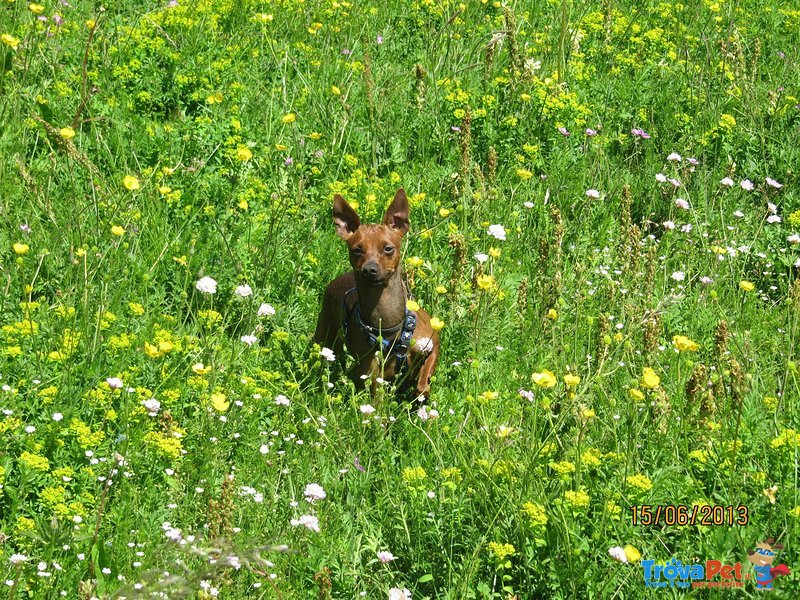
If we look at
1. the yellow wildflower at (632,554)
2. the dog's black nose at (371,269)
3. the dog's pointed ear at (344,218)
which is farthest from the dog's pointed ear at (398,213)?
the yellow wildflower at (632,554)

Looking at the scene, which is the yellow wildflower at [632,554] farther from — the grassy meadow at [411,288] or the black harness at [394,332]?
the black harness at [394,332]

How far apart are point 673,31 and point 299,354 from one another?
16.2 ft

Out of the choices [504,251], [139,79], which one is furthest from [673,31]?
[139,79]

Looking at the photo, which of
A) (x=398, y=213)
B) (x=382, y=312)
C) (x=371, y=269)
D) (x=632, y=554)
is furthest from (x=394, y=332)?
(x=632, y=554)

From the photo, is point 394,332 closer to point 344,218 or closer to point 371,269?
point 371,269

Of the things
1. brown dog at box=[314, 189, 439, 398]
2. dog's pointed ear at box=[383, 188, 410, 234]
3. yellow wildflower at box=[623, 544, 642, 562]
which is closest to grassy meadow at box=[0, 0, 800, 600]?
yellow wildflower at box=[623, 544, 642, 562]

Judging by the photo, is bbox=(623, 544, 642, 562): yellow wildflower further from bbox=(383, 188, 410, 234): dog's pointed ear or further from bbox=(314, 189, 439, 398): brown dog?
bbox=(383, 188, 410, 234): dog's pointed ear

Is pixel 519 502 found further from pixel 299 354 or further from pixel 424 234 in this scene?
pixel 424 234

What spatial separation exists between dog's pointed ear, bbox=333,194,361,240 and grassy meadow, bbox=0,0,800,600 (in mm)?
429

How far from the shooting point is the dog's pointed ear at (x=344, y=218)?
529 centimetres

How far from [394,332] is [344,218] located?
63cm

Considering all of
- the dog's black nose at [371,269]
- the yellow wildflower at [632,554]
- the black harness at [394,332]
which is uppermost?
the yellow wildflower at [632,554]

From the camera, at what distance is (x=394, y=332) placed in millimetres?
5262

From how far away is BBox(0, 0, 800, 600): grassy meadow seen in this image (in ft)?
12.3
